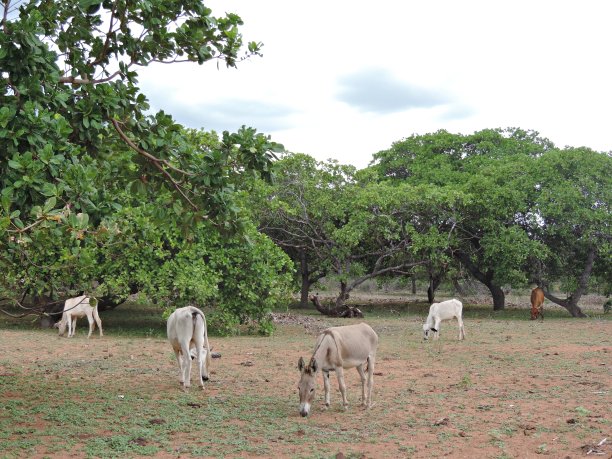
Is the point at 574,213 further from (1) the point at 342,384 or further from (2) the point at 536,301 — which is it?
(1) the point at 342,384

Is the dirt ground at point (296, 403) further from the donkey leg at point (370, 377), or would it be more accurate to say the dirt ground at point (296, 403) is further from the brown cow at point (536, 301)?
the brown cow at point (536, 301)

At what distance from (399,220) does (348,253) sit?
2870 mm

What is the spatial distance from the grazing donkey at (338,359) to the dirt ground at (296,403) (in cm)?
28

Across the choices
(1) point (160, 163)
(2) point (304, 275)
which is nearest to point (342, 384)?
(1) point (160, 163)

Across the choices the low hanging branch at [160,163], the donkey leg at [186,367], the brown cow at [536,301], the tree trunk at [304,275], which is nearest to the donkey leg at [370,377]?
the donkey leg at [186,367]

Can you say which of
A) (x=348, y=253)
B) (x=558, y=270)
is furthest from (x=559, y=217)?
(x=348, y=253)

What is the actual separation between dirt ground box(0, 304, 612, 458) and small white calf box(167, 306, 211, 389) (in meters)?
0.31

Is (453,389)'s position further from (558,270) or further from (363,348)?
(558,270)

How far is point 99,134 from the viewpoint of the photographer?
25.4 feet

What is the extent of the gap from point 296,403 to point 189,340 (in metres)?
2.17

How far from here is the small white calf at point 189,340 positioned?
34.1 feet

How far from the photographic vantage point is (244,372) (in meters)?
12.3

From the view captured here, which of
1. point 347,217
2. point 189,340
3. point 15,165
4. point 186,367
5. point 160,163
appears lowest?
point 186,367

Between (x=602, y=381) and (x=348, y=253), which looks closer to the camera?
(x=602, y=381)
